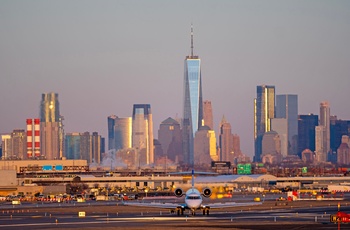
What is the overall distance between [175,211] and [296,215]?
657 inches

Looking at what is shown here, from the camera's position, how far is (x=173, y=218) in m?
109

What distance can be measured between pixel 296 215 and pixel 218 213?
11763mm

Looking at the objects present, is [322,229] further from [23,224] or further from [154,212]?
[154,212]

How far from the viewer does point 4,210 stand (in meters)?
140

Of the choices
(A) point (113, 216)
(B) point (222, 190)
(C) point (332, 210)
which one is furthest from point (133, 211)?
(B) point (222, 190)

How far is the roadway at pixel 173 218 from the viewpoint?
95562mm

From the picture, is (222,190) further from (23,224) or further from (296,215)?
(23,224)

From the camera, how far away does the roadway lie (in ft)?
314

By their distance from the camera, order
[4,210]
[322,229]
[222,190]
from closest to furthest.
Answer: [322,229], [4,210], [222,190]

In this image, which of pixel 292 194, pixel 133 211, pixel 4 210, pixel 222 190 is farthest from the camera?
pixel 222 190

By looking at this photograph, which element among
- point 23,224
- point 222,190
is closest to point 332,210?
point 23,224

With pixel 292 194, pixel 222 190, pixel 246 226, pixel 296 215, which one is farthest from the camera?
pixel 222 190

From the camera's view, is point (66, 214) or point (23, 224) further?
point (66, 214)

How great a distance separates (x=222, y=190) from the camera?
191 m
